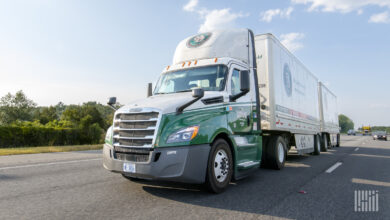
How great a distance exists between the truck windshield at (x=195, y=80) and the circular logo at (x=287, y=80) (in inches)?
162

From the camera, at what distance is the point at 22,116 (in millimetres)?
56219

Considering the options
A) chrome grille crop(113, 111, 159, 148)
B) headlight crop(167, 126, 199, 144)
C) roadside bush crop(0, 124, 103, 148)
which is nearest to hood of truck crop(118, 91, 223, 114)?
chrome grille crop(113, 111, 159, 148)

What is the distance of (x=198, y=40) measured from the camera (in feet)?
23.1

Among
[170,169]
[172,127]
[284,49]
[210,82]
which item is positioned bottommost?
[170,169]

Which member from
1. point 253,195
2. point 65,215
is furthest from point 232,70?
point 65,215

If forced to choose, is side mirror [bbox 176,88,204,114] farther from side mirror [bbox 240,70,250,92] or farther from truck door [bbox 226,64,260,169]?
side mirror [bbox 240,70,250,92]

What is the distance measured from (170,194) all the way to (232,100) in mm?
2273

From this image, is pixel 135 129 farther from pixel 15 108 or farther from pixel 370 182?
pixel 15 108

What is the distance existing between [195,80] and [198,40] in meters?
1.68

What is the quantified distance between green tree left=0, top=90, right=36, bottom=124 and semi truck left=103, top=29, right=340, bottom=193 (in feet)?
200

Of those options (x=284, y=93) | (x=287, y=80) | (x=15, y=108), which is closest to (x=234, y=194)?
(x=284, y=93)

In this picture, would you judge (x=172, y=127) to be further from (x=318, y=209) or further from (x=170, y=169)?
(x=318, y=209)

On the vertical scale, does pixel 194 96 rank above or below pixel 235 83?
below

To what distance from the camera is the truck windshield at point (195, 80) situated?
5.65m
